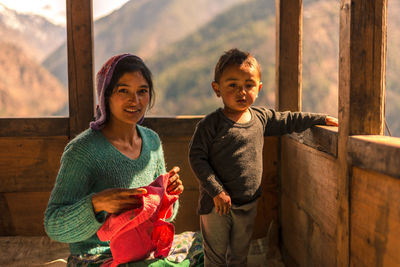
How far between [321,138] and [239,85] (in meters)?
0.53

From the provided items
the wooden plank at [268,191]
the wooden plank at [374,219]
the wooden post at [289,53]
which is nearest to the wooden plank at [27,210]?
the wooden plank at [268,191]

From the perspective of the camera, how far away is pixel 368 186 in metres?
1.46

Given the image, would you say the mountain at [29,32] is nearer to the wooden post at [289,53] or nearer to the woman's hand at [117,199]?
the wooden post at [289,53]

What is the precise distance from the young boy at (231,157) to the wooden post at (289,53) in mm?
672

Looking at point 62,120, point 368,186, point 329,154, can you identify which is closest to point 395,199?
point 368,186

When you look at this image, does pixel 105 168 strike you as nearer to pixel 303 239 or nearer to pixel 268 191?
pixel 303 239

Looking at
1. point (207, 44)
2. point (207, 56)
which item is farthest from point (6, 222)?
point (207, 44)

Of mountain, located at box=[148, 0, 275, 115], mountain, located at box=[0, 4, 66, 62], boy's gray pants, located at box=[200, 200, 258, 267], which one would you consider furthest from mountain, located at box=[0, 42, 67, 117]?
boy's gray pants, located at box=[200, 200, 258, 267]

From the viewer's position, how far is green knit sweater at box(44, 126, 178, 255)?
1.55 meters

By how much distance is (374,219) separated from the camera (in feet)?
4.64

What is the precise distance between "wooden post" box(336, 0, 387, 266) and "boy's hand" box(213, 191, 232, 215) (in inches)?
25.5

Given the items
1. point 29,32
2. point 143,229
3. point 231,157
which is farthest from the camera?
point 29,32

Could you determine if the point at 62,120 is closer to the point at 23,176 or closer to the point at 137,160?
the point at 23,176

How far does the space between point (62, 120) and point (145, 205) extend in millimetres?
1759
